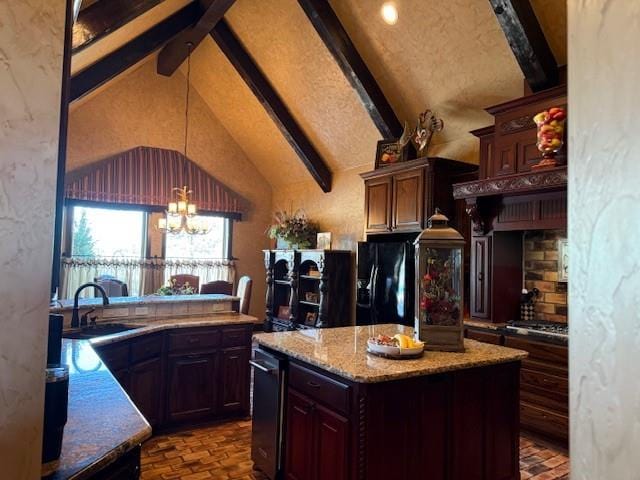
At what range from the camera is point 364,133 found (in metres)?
5.99

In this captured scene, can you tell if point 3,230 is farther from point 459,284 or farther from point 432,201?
point 432,201

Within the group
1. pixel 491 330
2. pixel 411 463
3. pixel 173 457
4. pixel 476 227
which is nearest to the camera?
pixel 411 463

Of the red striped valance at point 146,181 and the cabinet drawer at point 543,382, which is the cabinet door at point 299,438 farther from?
the red striped valance at point 146,181

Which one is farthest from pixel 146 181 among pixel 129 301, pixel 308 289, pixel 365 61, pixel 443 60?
pixel 443 60

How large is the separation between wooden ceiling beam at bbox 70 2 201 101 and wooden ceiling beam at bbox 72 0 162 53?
1.63m

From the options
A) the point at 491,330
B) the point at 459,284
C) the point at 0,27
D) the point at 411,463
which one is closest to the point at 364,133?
the point at 491,330

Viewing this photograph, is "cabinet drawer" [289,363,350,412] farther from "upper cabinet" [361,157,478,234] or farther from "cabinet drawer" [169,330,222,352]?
"upper cabinet" [361,157,478,234]

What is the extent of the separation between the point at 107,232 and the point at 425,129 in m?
5.14

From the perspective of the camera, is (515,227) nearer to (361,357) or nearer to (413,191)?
(413,191)

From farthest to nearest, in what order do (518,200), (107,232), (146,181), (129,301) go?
1. (146,181)
2. (107,232)
3. (518,200)
4. (129,301)

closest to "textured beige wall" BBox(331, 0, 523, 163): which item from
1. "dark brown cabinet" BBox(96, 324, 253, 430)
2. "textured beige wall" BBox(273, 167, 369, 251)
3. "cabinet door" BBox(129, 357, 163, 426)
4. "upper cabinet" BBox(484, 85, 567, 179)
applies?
"upper cabinet" BBox(484, 85, 567, 179)

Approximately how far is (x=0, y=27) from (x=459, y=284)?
247 cm

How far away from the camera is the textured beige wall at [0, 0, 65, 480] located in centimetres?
84

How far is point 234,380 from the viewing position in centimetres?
382
